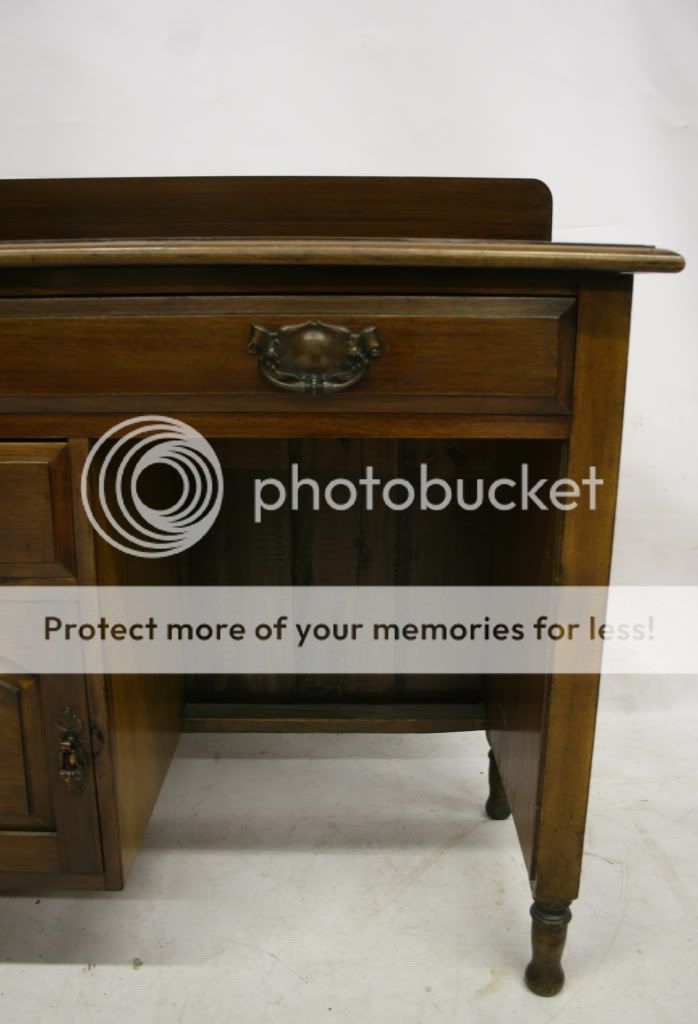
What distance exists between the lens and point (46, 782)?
906 millimetres

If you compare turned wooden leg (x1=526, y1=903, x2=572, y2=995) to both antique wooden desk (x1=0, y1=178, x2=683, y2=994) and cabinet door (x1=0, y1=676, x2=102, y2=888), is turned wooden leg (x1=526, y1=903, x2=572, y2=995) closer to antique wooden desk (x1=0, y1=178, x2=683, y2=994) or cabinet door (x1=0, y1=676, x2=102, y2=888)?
antique wooden desk (x1=0, y1=178, x2=683, y2=994)

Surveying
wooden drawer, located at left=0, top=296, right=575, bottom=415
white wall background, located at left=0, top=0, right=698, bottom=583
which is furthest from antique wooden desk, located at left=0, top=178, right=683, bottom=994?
white wall background, located at left=0, top=0, right=698, bottom=583

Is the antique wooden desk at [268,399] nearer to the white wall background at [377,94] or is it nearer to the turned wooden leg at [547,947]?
the turned wooden leg at [547,947]

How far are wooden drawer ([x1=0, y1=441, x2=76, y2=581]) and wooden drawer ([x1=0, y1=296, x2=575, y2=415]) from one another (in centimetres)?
5

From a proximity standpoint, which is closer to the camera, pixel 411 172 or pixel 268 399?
pixel 268 399

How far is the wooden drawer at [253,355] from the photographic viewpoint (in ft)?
2.59

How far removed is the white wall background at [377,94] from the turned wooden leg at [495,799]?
0.93m

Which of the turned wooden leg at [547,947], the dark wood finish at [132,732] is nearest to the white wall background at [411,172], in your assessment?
the turned wooden leg at [547,947]

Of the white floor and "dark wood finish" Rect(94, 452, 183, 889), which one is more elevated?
"dark wood finish" Rect(94, 452, 183, 889)

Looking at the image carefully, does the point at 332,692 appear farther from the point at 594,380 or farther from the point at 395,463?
the point at 594,380

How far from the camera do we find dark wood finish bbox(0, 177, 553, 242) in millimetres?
1144

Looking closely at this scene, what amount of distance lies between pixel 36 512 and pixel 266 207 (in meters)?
0.59

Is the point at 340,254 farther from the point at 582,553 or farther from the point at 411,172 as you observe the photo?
the point at 411,172

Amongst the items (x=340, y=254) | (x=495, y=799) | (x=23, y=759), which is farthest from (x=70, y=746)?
(x=495, y=799)
